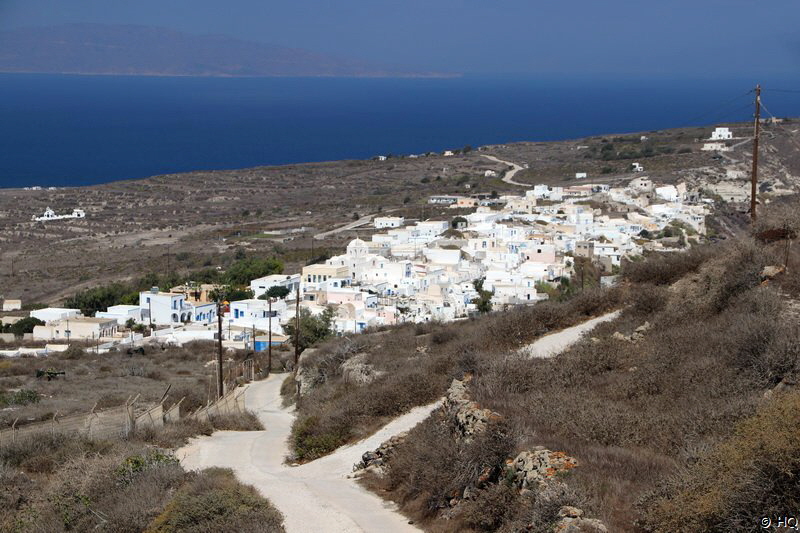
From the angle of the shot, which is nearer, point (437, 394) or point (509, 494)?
point (509, 494)

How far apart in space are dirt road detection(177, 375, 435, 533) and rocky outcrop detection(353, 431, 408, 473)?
23cm

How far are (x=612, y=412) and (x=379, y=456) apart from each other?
275 cm

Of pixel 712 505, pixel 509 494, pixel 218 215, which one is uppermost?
pixel 712 505

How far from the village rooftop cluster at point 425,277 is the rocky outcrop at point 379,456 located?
18489mm

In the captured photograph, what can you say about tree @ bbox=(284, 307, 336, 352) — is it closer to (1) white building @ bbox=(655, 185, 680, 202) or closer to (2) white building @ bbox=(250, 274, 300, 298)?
(2) white building @ bbox=(250, 274, 300, 298)

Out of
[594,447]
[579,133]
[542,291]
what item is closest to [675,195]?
[542,291]

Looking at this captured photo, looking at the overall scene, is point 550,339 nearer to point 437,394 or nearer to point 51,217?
point 437,394

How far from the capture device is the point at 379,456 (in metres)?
10.8

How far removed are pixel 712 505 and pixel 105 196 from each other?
9117cm

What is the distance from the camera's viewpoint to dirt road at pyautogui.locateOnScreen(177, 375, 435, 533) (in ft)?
28.3

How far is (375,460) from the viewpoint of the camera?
35.2ft

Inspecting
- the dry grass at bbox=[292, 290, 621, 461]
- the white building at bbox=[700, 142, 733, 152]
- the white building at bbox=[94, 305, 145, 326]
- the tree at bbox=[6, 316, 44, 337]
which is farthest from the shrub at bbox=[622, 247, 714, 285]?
the white building at bbox=[700, 142, 733, 152]

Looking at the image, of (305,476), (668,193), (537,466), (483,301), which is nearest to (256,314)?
(483,301)

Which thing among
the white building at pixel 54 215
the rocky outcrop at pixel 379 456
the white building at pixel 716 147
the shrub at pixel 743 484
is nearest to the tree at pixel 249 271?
the rocky outcrop at pixel 379 456
